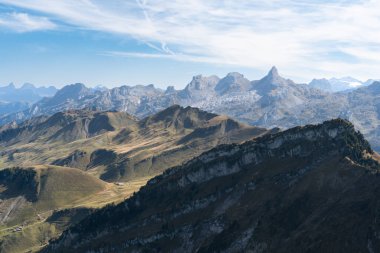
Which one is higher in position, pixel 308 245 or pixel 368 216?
pixel 368 216

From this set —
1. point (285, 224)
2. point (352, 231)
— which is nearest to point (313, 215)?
point (285, 224)

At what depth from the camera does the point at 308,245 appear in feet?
545

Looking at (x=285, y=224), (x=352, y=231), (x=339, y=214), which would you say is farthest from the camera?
(x=285, y=224)

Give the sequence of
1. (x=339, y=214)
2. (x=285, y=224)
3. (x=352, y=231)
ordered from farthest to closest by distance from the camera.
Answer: (x=285, y=224) → (x=339, y=214) → (x=352, y=231)

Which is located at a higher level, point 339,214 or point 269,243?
point 339,214

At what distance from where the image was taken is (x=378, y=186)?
601ft

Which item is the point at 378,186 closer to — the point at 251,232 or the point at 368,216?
the point at 368,216

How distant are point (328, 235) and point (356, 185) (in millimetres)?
36842

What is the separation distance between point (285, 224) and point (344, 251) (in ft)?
124

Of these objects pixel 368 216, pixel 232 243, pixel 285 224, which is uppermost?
pixel 368 216

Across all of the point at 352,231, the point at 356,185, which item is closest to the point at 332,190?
the point at 356,185

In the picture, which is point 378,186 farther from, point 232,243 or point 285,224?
point 232,243

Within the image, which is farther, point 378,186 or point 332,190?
point 332,190

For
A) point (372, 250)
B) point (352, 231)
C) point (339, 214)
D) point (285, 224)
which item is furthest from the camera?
point (285, 224)
